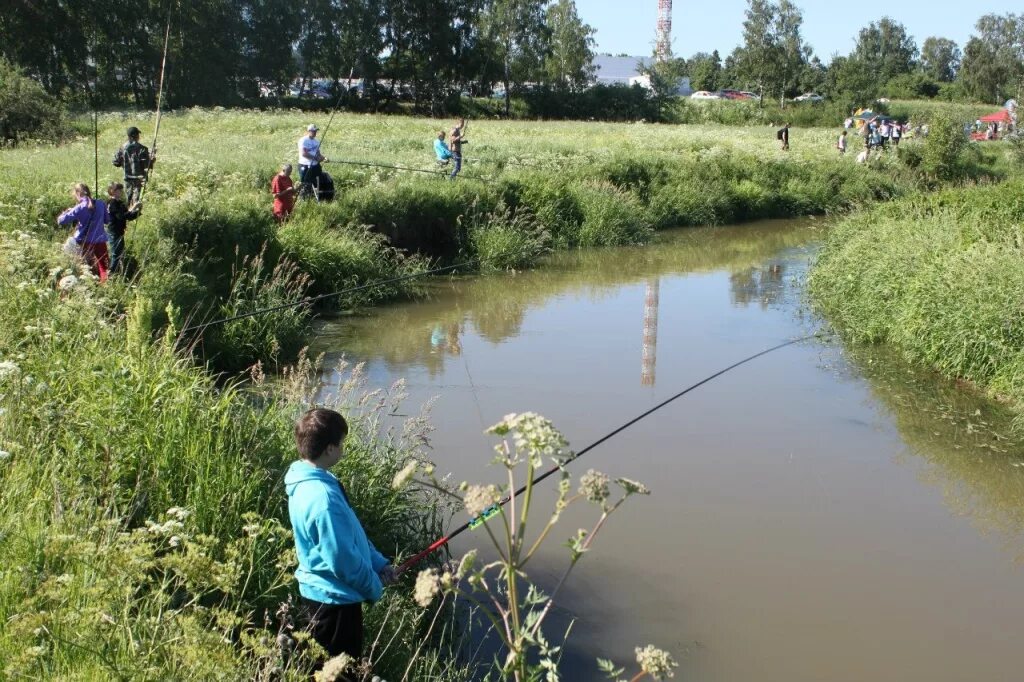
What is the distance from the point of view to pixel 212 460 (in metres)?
5.29

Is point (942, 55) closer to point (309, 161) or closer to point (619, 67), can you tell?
point (619, 67)

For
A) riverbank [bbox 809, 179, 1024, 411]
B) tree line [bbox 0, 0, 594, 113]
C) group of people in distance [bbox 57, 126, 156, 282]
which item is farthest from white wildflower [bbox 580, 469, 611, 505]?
tree line [bbox 0, 0, 594, 113]

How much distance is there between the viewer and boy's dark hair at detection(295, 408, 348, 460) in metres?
3.84

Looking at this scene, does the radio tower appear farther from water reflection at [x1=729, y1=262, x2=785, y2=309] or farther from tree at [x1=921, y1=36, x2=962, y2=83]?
water reflection at [x1=729, y1=262, x2=785, y2=309]

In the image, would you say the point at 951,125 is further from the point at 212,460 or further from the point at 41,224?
the point at 212,460

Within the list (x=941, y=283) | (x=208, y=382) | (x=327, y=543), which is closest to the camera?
(x=327, y=543)

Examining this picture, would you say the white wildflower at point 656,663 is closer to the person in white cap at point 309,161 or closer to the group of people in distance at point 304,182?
the group of people in distance at point 304,182

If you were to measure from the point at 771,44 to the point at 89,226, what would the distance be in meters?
63.0

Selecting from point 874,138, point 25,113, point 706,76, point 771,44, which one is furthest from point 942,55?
point 25,113

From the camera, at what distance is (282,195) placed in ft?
49.5

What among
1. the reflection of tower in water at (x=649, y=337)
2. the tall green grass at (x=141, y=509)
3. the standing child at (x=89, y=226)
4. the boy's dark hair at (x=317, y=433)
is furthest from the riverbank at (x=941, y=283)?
the standing child at (x=89, y=226)

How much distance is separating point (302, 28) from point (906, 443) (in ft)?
186

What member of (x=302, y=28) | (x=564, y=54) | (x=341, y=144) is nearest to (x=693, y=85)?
(x=564, y=54)

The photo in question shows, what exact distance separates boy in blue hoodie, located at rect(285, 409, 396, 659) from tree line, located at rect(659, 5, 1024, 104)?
48058 mm
